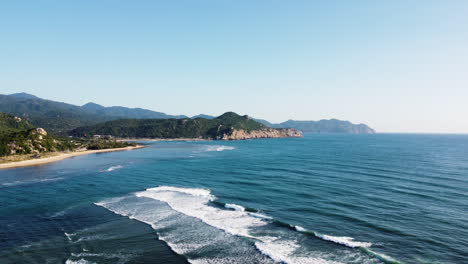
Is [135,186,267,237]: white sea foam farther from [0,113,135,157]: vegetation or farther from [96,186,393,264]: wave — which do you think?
[0,113,135,157]: vegetation

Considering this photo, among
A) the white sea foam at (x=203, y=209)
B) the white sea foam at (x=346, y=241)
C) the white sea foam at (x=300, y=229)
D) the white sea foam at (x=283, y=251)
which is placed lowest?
the white sea foam at (x=203, y=209)

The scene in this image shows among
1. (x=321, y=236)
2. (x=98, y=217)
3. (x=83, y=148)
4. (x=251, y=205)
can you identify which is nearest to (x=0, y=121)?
(x=83, y=148)

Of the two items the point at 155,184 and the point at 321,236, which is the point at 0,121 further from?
the point at 321,236

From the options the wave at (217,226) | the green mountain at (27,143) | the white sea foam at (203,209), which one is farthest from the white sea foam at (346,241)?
the green mountain at (27,143)

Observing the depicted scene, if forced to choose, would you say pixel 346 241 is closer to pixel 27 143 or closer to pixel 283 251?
pixel 283 251

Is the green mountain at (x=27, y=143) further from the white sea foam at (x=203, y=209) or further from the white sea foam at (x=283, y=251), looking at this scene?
the white sea foam at (x=283, y=251)

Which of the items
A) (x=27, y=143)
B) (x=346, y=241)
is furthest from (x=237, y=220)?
(x=27, y=143)

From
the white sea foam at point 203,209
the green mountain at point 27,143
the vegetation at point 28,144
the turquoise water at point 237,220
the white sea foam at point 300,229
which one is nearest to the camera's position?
the turquoise water at point 237,220
